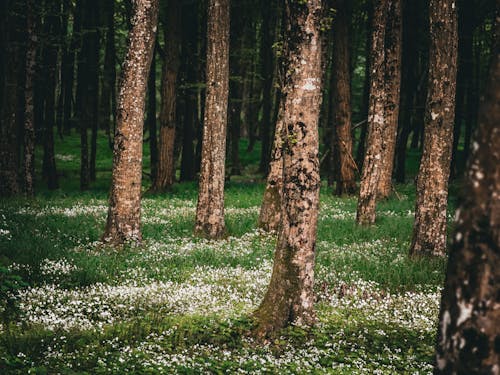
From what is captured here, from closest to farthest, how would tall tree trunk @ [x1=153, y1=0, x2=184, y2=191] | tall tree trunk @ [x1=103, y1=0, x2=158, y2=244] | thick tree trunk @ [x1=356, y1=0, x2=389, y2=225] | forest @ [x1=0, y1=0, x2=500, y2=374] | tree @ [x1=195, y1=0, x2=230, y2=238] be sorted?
1. forest @ [x1=0, y1=0, x2=500, y2=374]
2. tall tree trunk @ [x1=103, y1=0, x2=158, y2=244]
3. tree @ [x1=195, y1=0, x2=230, y2=238]
4. thick tree trunk @ [x1=356, y1=0, x2=389, y2=225]
5. tall tree trunk @ [x1=153, y1=0, x2=184, y2=191]

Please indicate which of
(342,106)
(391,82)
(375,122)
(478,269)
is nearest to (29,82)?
(342,106)

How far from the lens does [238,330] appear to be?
8102 millimetres

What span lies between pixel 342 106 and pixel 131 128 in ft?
45.2

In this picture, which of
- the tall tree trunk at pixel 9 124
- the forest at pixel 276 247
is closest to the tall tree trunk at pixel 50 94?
the tall tree trunk at pixel 9 124

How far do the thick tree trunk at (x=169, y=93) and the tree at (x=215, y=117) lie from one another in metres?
10.6

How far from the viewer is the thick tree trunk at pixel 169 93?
83.4ft

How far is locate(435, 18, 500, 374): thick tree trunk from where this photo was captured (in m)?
3.25

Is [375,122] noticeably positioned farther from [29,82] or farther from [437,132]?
[29,82]

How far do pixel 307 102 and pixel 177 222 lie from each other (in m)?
10.7

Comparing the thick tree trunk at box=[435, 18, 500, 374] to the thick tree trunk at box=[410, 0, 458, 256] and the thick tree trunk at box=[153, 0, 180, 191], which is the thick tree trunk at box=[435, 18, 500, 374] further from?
the thick tree trunk at box=[153, 0, 180, 191]

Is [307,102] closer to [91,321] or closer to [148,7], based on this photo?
[91,321]

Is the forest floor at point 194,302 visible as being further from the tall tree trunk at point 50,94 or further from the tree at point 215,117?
the tall tree trunk at point 50,94

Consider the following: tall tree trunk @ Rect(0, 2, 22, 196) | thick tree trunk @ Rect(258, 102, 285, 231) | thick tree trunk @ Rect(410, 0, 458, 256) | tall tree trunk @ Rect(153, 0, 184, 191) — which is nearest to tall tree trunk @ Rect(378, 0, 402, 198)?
thick tree trunk @ Rect(258, 102, 285, 231)

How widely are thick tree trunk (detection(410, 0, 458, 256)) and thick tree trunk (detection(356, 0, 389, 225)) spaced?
3.83m
